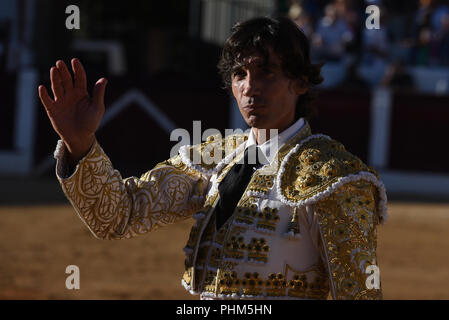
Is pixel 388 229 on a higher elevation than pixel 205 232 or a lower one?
lower

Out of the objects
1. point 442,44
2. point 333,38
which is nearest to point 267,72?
point 333,38

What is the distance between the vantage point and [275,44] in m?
1.95

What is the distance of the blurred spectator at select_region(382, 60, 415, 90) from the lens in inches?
444

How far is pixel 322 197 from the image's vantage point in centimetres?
188

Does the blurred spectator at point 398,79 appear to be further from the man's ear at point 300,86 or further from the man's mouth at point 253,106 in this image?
the man's mouth at point 253,106

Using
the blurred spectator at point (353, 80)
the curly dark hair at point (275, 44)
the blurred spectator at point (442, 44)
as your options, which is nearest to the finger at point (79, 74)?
the curly dark hair at point (275, 44)

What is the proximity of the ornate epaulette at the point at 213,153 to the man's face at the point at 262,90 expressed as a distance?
204 millimetres

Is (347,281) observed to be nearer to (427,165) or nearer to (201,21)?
(427,165)

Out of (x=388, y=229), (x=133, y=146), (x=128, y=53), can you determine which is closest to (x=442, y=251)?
(x=388, y=229)

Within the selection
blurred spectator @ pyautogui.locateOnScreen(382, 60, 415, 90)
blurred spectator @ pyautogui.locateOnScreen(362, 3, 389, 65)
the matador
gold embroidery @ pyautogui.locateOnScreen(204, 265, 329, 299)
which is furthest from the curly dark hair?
blurred spectator @ pyautogui.locateOnScreen(362, 3, 389, 65)

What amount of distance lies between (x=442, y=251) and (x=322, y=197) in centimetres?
558

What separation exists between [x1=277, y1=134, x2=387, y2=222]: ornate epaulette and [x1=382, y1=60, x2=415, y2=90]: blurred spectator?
31.2 ft

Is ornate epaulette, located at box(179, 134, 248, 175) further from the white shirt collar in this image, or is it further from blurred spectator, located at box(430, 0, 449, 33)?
blurred spectator, located at box(430, 0, 449, 33)

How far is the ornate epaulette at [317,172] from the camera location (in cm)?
190
